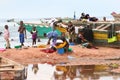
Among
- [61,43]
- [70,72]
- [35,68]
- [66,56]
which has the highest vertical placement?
[61,43]

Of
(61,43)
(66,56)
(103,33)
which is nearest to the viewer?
(66,56)

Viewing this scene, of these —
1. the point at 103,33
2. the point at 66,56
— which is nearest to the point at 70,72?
the point at 66,56

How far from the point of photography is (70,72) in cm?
1630

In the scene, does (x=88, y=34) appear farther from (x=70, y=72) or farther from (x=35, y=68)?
(x=70, y=72)

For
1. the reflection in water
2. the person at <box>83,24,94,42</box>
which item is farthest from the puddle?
the person at <box>83,24,94,42</box>

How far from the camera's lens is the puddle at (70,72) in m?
14.8

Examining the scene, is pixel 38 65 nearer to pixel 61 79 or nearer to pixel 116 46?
pixel 61 79

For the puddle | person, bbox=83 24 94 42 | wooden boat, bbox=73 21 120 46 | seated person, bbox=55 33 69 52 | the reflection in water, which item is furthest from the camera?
person, bbox=83 24 94 42

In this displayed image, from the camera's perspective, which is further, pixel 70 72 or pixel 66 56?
pixel 66 56

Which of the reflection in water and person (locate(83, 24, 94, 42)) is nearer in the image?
the reflection in water

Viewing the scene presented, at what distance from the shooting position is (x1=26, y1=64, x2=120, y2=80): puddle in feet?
48.7

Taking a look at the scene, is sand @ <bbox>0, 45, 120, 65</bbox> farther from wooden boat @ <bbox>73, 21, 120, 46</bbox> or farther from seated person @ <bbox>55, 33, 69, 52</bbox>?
wooden boat @ <bbox>73, 21, 120, 46</bbox>

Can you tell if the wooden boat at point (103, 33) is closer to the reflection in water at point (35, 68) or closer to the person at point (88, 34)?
the person at point (88, 34)

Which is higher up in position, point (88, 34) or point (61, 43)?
point (61, 43)
